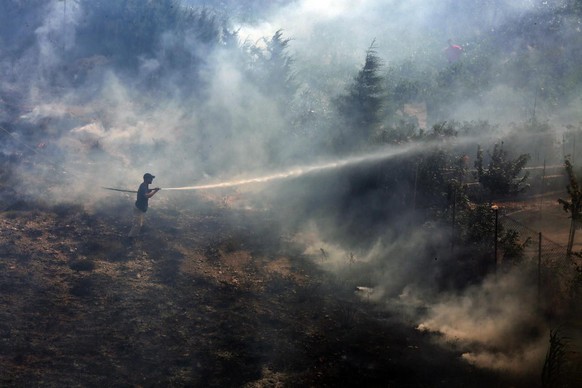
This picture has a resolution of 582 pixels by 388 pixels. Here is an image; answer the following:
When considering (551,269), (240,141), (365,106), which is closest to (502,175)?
(551,269)

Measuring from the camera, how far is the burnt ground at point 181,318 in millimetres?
6777

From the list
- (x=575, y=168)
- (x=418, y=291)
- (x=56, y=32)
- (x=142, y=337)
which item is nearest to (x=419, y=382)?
(x=418, y=291)

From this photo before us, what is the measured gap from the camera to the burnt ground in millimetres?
6777

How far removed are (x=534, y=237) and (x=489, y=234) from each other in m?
1.19

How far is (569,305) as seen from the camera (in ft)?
27.1

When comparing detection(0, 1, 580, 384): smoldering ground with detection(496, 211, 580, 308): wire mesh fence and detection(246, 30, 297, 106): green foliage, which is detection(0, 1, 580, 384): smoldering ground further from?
detection(496, 211, 580, 308): wire mesh fence

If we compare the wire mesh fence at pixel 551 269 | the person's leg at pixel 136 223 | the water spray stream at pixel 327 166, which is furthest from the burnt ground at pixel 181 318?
the water spray stream at pixel 327 166

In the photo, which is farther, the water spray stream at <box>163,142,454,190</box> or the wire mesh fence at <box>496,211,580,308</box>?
the water spray stream at <box>163,142,454,190</box>

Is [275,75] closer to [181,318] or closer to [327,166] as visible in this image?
[327,166]

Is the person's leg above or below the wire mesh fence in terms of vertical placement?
above

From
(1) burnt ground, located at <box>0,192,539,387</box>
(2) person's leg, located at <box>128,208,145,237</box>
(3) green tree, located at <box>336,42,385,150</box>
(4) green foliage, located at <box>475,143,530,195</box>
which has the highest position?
(3) green tree, located at <box>336,42,385,150</box>

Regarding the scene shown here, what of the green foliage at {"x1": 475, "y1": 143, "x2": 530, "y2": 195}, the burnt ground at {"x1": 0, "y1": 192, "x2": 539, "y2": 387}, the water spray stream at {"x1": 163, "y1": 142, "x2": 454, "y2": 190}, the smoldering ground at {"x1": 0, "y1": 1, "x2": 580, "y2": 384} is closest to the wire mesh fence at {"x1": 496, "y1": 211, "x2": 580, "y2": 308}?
the smoldering ground at {"x1": 0, "y1": 1, "x2": 580, "y2": 384}

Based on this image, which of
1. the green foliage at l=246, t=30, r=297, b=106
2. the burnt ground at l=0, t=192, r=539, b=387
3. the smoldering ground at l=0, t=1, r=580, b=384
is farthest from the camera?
the green foliage at l=246, t=30, r=297, b=106

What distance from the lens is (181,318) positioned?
8.18 metres
